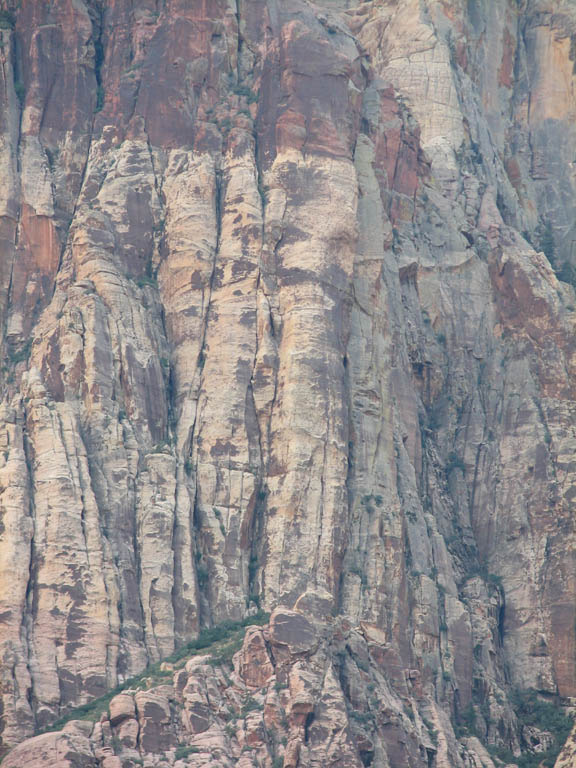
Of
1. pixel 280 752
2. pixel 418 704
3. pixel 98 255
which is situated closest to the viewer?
pixel 280 752

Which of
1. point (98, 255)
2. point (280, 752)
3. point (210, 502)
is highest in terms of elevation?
point (98, 255)

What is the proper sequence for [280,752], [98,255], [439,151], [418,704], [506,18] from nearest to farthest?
1. [280,752]
2. [418,704]
3. [98,255]
4. [439,151]
5. [506,18]

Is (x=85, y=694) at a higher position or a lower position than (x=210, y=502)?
lower

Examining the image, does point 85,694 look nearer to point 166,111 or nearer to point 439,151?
point 166,111

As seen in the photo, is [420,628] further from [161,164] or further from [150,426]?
[161,164]

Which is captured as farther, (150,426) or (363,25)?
(363,25)

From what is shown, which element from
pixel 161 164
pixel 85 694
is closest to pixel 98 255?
pixel 161 164

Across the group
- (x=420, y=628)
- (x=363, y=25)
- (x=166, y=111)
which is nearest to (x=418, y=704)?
(x=420, y=628)
